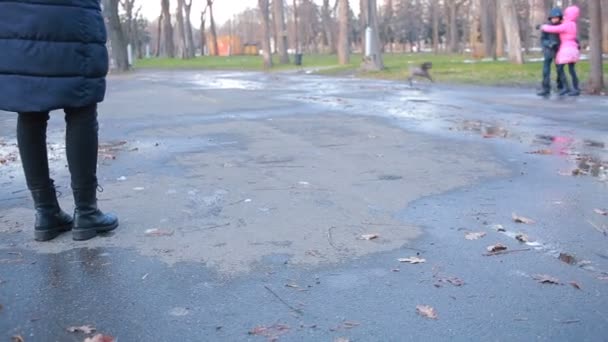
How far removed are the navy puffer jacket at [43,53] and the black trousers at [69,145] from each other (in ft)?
0.58

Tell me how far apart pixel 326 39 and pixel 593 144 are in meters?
75.9

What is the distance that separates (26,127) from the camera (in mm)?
3918

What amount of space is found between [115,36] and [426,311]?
120 feet

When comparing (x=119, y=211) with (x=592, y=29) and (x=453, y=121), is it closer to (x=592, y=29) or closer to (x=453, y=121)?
(x=453, y=121)

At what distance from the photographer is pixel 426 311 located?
2924mm

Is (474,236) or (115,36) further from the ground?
(115,36)

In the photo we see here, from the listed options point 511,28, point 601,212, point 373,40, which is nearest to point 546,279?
point 601,212

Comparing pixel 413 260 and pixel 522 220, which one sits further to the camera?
pixel 522 220

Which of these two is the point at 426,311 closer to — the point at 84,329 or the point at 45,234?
the point at 84,329

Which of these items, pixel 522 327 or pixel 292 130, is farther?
pixel 292 130

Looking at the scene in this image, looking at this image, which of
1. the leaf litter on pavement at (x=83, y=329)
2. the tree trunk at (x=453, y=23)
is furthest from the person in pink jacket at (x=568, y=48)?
the tree trunk at (x=453, y=23)

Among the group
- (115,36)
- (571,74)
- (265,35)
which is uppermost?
(115,36)

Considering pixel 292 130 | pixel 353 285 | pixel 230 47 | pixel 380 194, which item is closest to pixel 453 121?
pixel 292 130

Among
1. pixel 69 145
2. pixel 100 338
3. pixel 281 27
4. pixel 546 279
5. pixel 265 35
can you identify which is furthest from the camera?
pixel 281 27
